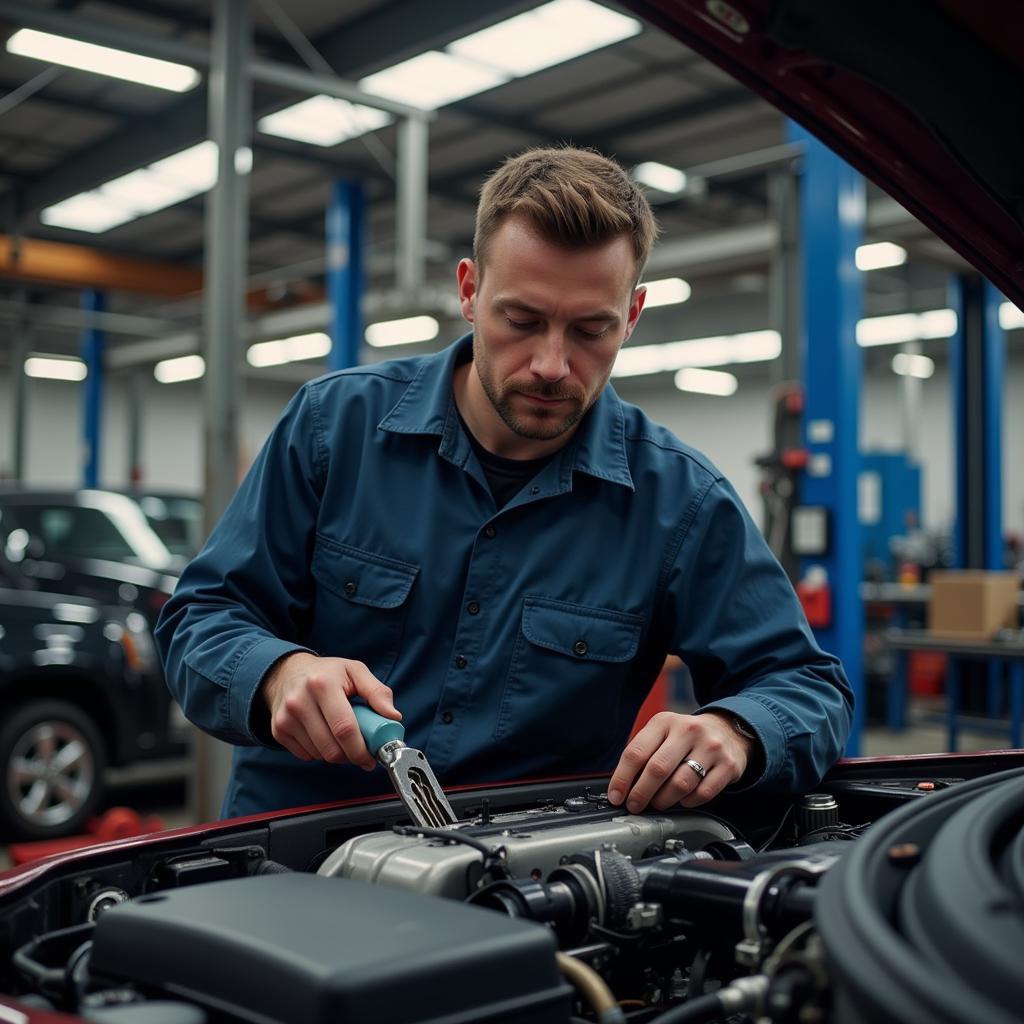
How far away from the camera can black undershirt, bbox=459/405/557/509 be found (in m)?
1.79

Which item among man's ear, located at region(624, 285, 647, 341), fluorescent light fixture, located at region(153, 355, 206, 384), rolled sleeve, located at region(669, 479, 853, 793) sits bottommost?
rolled sleeve, located at region(669, 479, 853, 793)

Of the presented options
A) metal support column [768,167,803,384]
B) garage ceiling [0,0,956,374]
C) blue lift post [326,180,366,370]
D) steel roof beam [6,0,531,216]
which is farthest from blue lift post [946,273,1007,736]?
blue lift post [326,180,366,370]

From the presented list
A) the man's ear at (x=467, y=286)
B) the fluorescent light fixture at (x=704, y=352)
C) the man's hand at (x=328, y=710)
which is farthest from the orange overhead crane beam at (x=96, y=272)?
the man's hand at (x=328, y=710)

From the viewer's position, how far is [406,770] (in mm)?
1261

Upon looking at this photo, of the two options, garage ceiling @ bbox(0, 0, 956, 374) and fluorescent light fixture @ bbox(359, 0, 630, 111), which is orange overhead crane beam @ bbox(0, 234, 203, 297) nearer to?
garage ceiling @ bbox(0, 0, 956, 374)

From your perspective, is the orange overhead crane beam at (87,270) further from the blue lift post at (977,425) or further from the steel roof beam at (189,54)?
the blue lift post at (977,425)

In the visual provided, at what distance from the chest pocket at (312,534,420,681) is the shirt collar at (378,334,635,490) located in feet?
0.69

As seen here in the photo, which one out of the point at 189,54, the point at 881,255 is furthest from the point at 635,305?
the point at 881,255

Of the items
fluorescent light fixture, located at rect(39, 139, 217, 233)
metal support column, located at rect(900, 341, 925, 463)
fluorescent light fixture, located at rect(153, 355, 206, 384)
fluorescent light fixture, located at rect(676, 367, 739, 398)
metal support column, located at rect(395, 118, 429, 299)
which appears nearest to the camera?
metal support column, located at rect(395, 118, 429, 299)

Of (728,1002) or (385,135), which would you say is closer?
(728,1002)

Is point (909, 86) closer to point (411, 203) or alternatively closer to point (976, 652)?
point (976, 652)

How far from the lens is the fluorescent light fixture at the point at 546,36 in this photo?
644cm

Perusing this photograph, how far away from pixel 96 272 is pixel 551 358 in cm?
1092

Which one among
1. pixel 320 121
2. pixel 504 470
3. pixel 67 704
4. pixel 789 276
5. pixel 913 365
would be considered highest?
pixel 320 121
